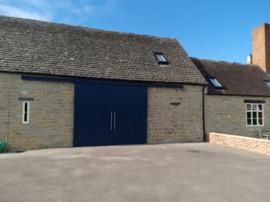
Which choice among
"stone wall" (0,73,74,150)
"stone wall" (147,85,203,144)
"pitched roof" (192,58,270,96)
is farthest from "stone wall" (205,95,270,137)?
"stone wall" (0,73,74,150)

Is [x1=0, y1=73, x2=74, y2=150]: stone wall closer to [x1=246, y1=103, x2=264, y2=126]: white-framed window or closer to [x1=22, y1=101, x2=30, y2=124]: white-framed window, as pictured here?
[x1=22, y1=101, x2=30, y2=124]: white-framed window

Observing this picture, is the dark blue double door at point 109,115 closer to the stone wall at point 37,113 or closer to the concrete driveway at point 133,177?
the stone wall at point 37,113

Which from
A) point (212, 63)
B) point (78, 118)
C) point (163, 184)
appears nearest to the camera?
point (163, 184)

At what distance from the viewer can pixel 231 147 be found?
448 inches

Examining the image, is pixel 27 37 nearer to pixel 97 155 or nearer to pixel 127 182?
pixel 97 155

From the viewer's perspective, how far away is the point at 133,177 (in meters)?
6.05

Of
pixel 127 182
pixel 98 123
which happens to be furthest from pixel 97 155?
pixel 127 182

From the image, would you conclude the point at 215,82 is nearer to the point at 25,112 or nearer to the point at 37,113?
the point at 37,113

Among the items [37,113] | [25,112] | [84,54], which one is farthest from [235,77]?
[25,112]

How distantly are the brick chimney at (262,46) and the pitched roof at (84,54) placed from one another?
8.11 metres

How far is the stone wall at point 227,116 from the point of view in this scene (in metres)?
14.0

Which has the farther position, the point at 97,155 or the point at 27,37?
the point at 27,37

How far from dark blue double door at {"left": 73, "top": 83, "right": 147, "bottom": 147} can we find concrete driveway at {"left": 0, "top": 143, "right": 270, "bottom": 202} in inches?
94.5

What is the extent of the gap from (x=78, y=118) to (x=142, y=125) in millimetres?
3571
